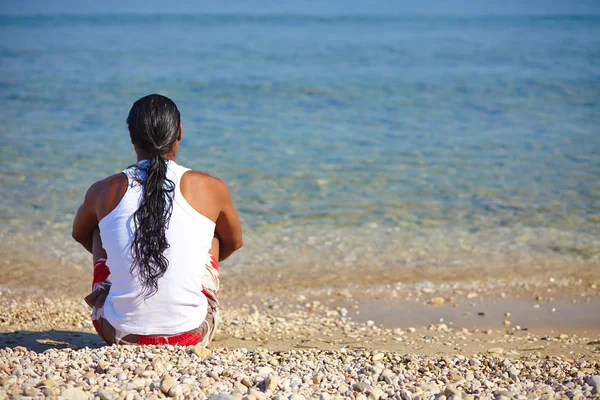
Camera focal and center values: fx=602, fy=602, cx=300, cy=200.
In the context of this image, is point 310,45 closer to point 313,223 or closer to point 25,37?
point 25,37

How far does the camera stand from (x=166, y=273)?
289 centimetres

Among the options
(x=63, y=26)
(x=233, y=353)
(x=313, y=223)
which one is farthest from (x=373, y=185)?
(x=63, y=26)

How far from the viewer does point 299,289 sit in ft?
17.8

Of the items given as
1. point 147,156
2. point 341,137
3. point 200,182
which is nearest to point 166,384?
point 200,182

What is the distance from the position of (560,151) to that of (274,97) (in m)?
6.33

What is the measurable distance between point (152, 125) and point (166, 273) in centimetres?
73

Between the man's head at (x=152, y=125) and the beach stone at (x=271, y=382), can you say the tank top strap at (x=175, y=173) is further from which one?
the beach stone at (x=271, y=382)

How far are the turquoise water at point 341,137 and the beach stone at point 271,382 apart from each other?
3269mm

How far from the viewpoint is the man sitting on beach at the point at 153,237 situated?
2848mm

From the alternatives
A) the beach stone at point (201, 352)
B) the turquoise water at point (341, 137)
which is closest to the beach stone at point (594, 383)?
the beach stone at point (201, 352)

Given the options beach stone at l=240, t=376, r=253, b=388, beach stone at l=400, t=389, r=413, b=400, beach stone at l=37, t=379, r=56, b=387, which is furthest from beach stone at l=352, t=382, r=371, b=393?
beach stone at l=37, t=379, r=56, b=387


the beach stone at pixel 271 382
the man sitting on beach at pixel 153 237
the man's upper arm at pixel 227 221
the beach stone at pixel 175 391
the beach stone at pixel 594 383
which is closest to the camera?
the beach stone at pixel 175 391

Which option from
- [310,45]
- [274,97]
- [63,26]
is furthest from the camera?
[63,26]

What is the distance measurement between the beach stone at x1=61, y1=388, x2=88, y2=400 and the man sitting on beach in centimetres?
59
